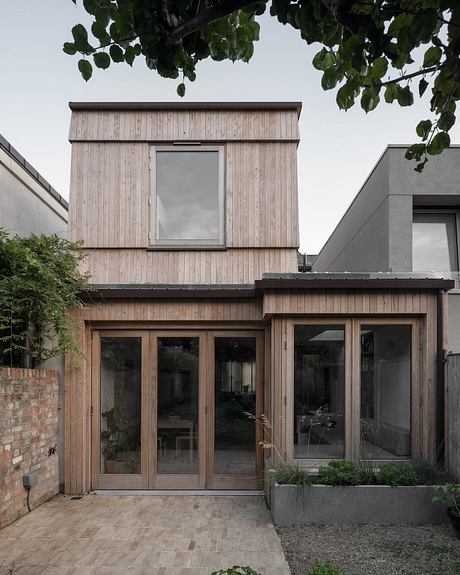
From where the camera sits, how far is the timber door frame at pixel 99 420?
7.11 metres

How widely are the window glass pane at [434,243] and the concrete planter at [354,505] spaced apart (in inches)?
158

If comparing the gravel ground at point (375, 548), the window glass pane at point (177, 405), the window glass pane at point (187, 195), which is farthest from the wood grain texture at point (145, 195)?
the gravel ground at point (375, 548)

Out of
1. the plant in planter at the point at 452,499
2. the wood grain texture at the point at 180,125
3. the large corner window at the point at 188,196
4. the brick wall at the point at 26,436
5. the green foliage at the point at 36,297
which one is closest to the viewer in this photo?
the plant in planter at the point at 452,499

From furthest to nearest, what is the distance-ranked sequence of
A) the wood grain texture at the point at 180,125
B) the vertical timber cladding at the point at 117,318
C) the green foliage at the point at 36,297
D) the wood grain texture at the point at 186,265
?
the wood grain texture at the point at 180,125
the wood grain texture at the point at 186,265
the vertical timber cladding at the point at 117,318
the green foliage at the point at 36,297

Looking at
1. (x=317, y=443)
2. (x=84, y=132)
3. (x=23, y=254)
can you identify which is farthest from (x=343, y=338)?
(x=84, y=132)

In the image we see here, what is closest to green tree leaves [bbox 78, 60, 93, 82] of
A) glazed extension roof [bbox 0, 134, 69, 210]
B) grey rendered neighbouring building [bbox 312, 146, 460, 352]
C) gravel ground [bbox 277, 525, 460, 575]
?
gravel ground [bbox 277, 525, 460, 575]

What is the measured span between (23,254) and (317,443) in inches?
189

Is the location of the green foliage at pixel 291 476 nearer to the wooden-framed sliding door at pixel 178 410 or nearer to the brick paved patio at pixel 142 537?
the brick paved patio at pixel 142 537

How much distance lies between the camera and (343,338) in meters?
6.54

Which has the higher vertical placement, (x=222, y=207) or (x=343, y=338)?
(x=222, y=207)

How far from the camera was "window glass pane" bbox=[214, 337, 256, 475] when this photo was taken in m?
7.20

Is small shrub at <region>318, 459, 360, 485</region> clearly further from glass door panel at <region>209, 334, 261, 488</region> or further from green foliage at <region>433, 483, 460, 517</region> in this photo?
glass door panel at <region>209, 334, 261, 488</region>

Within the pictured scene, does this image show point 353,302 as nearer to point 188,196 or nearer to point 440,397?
point 440,397

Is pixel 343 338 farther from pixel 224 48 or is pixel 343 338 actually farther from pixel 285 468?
pixel 224 48
